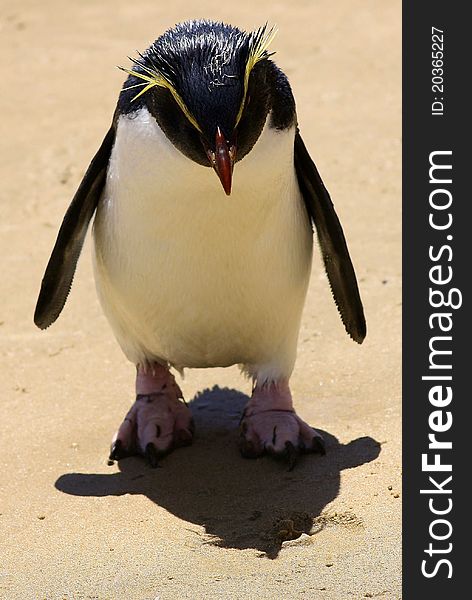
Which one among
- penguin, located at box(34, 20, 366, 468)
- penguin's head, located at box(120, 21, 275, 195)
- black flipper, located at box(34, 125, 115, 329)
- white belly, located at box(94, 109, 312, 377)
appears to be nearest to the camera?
penguin's head, located at box(120, 21, 275, 195)

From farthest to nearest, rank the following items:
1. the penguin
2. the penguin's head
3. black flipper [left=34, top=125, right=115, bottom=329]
→ black flipper [left=34, top=125, right=115, bottom=329]
the penguin
the penguin's head

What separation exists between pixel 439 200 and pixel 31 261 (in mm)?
1621

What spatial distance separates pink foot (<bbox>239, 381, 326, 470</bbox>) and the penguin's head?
0.85m

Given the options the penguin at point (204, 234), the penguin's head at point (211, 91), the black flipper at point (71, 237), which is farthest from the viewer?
the black flipper at point (71, 237)

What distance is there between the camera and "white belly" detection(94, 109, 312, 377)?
8.76ft

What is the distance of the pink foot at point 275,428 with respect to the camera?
305cm

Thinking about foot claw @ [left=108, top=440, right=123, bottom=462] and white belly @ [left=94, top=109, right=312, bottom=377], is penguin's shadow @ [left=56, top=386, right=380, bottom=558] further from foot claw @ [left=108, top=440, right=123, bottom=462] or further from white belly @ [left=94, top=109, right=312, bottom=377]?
white belly @ [left=94, top=109, right=312, bottom=377]

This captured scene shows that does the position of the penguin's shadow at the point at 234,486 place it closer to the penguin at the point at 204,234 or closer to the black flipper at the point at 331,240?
the penguin at the point at 204,234

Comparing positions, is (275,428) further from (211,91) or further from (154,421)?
(211,91)

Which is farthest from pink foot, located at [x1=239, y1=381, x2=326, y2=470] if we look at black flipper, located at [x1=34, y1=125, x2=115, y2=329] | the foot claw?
black flipper, located at [x1=34, y1=125, x2=115, y2=329]

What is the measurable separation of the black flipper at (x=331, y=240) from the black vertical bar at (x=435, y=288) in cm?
22

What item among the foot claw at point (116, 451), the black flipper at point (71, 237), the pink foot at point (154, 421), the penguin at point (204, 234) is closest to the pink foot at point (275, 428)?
the penguin at point (204, 234)

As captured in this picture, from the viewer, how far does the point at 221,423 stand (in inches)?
132

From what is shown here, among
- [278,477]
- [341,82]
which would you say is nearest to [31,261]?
[278,477]
